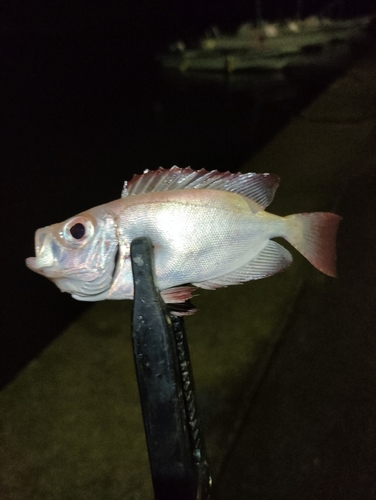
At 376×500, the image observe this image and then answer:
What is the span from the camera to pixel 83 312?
1600 mm

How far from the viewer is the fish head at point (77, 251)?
44 cm

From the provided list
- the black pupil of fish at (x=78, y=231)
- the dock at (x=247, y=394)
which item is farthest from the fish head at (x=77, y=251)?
the dock at (x=247, y=394)

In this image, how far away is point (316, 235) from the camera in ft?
1.59

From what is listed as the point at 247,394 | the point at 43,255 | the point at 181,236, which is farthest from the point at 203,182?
the point at 247,394

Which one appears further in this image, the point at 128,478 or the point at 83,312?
the point at 83,312

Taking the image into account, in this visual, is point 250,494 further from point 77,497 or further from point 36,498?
point 36,498

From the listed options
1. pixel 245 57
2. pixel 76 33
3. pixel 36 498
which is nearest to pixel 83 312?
pixel 36 498

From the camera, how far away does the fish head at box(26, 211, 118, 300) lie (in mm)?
437

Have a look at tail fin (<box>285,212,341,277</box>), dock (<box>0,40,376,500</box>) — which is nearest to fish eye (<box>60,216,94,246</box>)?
tail fin (<box>285,212,341,277</box>)

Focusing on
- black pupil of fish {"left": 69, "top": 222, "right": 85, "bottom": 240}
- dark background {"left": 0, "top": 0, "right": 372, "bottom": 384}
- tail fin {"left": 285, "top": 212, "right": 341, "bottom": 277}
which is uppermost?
dark background {"left": 0, "top": 0, "right": 372, "bottom": 384}

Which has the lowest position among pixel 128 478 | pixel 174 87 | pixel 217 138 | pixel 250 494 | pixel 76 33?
pixel 250 494

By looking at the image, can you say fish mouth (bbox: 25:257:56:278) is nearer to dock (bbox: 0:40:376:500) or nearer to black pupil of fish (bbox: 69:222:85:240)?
black pupil of fish (bbox: 69:222:85:240)

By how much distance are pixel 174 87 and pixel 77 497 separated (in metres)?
2.21

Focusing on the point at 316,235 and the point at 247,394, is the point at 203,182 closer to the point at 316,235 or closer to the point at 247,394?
the point at 316,235
